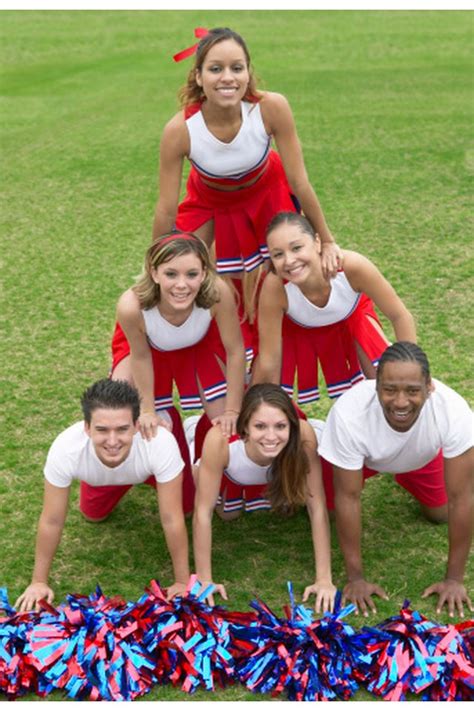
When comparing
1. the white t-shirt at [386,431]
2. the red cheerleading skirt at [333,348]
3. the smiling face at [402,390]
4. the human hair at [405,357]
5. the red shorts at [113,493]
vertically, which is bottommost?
the red shorts at [113,493]

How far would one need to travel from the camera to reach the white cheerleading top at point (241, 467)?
3465mm

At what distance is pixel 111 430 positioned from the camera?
10.4 ft

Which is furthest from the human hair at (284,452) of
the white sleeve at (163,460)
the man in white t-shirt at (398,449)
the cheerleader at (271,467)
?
the white sleeve at (163,460)

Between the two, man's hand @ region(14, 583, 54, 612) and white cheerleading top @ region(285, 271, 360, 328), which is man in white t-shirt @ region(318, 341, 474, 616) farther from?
man's hand @ region(14, 583, 54, 612)

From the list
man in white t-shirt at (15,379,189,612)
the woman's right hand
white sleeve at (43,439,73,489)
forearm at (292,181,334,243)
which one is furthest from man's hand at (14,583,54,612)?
forearm at (292,181,334,243)

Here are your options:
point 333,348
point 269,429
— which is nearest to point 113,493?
point 269,429

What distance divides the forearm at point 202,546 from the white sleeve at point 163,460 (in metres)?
0.16

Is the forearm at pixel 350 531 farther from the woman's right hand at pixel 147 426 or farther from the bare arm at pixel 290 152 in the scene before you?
the bare arm at pixel 290 152

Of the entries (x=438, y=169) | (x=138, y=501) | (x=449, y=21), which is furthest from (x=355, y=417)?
(x=449, y=21)

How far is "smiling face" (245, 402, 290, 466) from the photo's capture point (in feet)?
10.9

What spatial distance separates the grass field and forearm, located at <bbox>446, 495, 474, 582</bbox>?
0.13 metres

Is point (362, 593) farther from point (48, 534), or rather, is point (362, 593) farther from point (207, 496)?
point (48, 534)

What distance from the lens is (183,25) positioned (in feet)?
45.2
